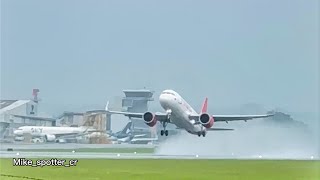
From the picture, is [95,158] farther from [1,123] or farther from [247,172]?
[247,172]

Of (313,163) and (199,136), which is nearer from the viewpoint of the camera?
(313,163)

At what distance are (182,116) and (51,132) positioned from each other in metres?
1.15

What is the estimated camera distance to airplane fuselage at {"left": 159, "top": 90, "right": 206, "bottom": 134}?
6091mm

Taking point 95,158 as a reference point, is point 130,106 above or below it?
above

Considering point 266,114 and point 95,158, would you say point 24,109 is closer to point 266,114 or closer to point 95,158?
point 95,158

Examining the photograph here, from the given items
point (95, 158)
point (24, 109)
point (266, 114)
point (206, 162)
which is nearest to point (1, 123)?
point (24, 109)

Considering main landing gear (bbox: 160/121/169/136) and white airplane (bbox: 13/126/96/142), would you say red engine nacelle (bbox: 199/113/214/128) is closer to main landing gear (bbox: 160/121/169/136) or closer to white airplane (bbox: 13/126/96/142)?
main landing gear (bbox: 160/121/169/136)

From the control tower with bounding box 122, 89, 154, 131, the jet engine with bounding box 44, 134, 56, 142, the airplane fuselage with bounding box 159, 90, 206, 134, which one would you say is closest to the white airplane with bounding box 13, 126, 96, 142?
the jet engine with bounding box 44, 134, 56, 142

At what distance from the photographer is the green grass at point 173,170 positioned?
579cm

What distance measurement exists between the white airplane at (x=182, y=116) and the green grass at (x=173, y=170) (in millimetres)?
360

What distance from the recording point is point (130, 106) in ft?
20.4

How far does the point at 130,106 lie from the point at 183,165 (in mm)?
668

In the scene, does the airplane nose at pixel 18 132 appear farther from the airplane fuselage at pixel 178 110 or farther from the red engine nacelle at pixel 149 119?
the airplane fuselage at pixel 178 110

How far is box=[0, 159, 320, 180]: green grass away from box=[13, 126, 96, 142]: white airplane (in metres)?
0.40
